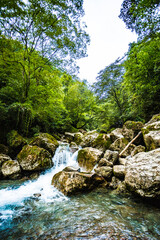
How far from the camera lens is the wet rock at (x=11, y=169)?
5.56 m

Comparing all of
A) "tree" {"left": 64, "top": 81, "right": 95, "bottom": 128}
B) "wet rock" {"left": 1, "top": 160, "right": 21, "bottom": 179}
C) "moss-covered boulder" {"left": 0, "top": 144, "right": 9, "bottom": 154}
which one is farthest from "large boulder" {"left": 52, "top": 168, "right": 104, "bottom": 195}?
"tree" {"left": 64, "top": 81, "right": 95, "bottom": 128}

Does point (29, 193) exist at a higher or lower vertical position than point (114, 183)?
lower

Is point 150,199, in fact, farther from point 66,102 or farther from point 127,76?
point 66,102

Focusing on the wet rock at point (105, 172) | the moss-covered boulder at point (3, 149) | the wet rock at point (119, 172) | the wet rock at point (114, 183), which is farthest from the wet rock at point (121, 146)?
the moss-covered boulder at point (3, 149)

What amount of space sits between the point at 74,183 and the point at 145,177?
2.70m

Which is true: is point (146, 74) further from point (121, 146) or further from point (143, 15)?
point (121, 146)

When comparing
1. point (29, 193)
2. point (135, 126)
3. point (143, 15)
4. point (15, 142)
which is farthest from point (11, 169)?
point (143, 15)

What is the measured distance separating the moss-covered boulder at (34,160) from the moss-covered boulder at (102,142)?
398 cm

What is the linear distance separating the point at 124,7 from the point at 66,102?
40.0ft

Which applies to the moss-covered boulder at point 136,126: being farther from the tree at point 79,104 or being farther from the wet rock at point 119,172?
the tree at point 79,104

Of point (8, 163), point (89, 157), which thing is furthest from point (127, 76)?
point (8, 163)

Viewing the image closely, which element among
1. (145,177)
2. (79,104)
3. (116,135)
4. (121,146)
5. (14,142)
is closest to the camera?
(145,177)

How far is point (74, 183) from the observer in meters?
4.32

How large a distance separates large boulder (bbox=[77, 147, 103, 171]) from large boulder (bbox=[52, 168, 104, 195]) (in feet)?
5.44
